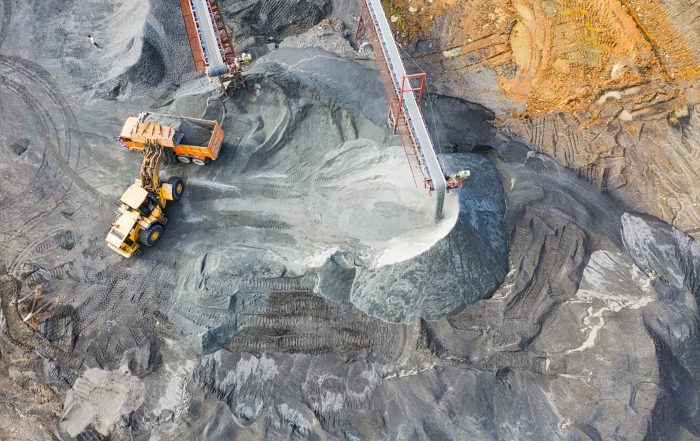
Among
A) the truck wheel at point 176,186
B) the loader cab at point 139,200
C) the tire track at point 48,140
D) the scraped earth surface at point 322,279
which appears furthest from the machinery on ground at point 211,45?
the tire track at point 48,140

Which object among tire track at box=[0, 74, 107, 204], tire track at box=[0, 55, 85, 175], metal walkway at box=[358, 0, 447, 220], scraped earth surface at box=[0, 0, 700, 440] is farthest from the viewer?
tire track at box=[0, 55, 85, 175]

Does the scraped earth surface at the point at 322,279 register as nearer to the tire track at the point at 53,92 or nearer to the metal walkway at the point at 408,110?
the tire track at the point at 53,92

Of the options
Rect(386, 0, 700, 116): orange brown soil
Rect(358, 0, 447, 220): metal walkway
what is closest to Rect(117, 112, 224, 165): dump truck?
Rect(358, 0, 447, 220): metal walkway

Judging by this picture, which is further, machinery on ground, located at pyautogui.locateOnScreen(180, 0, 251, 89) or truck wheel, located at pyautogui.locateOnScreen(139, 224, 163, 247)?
machinery on ground, located at pyautogui.locateOnScreen(180, 0, 251, 89)

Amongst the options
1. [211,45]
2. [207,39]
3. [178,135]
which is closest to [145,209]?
[178,135]

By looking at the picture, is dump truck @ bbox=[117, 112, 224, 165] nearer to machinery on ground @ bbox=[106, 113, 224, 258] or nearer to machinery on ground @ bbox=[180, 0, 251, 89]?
machinery on ground @ bbox=[106, 113, 224, 258]

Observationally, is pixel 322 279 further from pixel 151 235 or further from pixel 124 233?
pixel 124 233

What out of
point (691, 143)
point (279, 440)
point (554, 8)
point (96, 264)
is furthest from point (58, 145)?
point (691, 143)
